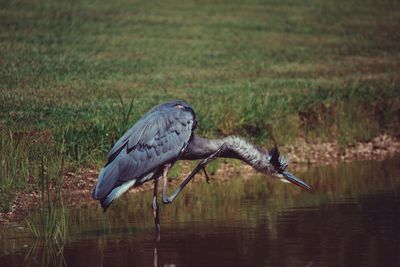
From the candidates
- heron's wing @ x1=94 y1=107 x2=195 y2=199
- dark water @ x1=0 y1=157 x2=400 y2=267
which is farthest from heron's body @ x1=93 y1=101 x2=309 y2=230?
dark water @ x1=0 y1=157 x2=400 y2=267

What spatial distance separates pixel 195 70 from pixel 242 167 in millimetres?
9532

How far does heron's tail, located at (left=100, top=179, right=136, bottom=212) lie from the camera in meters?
11.9

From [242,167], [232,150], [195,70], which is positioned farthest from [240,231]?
[195,70]

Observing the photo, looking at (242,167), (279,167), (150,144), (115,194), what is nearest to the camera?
(115,194)

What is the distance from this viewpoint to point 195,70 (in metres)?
26.4

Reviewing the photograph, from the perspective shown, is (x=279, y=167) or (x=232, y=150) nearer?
(x=232, y=150)

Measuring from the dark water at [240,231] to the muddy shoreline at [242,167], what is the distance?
22.1 inches

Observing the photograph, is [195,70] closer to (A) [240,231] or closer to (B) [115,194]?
(B) [115,194]

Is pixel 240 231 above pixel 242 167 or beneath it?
beneath

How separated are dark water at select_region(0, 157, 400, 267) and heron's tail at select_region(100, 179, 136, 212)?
33 cm

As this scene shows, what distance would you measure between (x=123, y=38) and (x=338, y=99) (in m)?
12.4

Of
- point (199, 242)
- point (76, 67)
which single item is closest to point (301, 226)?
point (199, 242)

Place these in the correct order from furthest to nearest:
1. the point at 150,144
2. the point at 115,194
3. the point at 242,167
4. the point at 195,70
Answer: the point at 195,70 < the point at 242,167 < the point at 150,144 < the point at 115,194

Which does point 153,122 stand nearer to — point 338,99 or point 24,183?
point 24,183
